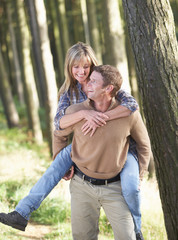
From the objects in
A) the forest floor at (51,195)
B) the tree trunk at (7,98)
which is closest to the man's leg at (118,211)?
the forest floor at (51,195)

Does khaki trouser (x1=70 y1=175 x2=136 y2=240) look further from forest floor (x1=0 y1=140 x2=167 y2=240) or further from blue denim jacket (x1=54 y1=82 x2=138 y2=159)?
forest floor (x1=0 y1=140 x2=167 y2=240)

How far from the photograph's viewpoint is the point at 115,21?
7855 mm

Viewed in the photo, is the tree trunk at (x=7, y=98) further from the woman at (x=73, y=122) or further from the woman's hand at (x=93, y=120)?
the woman's hand at (x=93, y=120)

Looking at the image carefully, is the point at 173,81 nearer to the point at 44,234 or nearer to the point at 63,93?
the point at 63,93

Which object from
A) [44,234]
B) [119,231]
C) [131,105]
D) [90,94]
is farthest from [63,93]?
[44,234]

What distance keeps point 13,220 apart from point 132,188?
4.24 feet

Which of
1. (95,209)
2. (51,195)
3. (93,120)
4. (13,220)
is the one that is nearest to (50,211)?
(51,195)

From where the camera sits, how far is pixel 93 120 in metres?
3.30

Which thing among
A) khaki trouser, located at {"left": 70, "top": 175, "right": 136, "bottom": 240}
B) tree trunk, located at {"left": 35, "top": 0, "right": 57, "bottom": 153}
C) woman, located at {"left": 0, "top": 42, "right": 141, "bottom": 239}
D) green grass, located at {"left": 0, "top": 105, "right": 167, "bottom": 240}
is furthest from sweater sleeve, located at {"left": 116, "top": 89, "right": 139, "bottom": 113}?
tree trunk, located at {"left": 35, "top": 0, "right": 57, "bottom": 153}

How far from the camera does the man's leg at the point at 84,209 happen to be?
358 cm

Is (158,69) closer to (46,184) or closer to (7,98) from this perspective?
(46,184)

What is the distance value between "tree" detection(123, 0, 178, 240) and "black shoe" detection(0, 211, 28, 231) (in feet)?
5.25

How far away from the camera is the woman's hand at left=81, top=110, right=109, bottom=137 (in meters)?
3.31

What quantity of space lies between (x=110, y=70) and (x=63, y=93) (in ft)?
3.08
